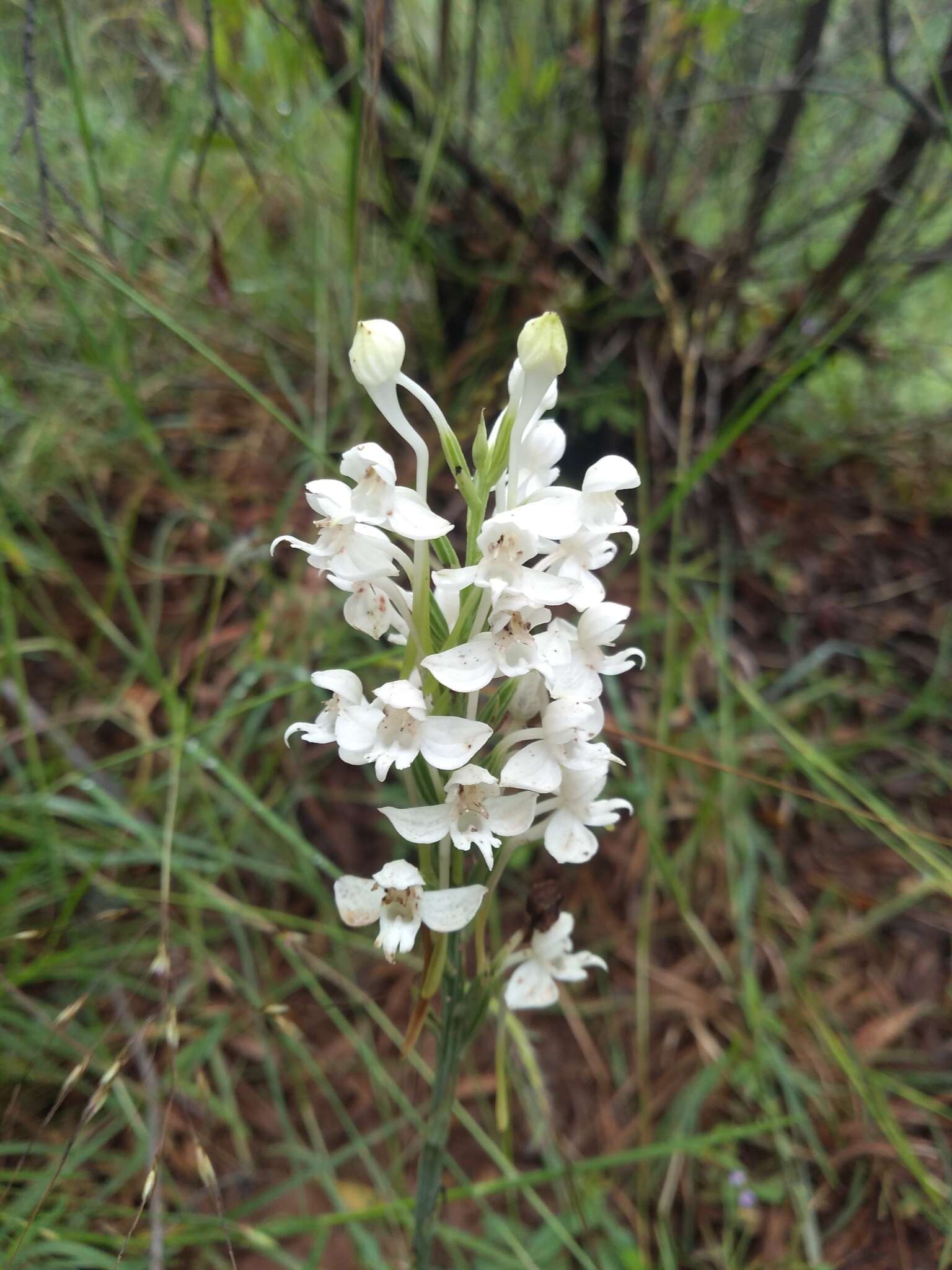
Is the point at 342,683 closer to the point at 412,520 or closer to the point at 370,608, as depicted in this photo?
the point at 370,608

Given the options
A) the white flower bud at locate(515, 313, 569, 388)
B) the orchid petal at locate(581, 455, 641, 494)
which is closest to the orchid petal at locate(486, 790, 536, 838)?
the orchid petal at locate(581, 455, 641, 494)

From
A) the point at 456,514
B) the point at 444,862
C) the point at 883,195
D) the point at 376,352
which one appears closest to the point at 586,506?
the point at 376,352

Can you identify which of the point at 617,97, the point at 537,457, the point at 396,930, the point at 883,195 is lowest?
the point at 396,930

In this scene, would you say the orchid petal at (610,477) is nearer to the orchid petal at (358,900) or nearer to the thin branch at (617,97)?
the orchid petal at (358,900)

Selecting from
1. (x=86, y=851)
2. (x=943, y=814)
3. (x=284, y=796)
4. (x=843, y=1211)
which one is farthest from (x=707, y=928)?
(x=86, y=851)

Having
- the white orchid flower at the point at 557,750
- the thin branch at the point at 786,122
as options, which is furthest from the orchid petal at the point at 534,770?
the thin branch at the point at 786,122

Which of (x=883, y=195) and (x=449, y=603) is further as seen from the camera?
(x=883, y=195)

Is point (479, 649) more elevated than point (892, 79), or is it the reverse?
point (892, 79)
